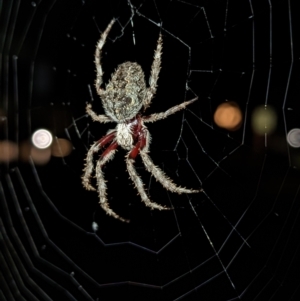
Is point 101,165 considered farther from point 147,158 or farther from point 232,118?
point 232,118

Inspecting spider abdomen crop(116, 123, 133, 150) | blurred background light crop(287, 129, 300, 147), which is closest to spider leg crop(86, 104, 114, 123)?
spider abdomen crop(116, 123, 133, 150)

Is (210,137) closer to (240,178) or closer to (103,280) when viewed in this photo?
(240,178)

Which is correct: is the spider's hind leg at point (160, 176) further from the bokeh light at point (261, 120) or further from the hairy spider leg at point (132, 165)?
the bokeh light at point (261, 120)

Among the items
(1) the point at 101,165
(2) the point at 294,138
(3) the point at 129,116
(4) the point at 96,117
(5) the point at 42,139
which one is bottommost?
(2) the point at 294,138

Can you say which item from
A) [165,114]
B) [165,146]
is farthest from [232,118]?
[165,114]

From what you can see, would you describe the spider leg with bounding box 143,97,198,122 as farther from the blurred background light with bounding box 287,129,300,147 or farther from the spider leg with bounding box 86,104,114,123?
the blurred background light with bounding box 287,129,300,147

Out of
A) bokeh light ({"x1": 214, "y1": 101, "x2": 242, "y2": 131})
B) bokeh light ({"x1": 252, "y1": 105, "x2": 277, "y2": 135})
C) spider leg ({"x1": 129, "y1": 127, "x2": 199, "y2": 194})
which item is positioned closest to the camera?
spider leg ({"x1": 129, "y1": 127, "x2": 199, "y2": 194})
